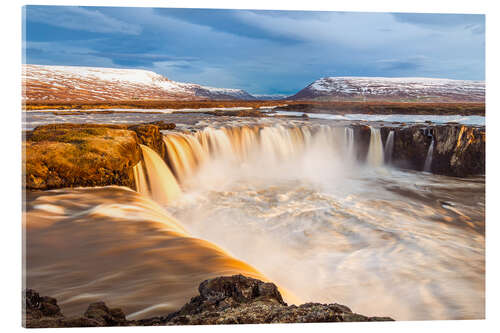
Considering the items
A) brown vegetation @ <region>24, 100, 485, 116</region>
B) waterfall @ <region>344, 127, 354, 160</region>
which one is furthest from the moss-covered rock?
waterfall @ <region>344, 127, 354, 160</region>

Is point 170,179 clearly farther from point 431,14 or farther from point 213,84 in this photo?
point 431,14

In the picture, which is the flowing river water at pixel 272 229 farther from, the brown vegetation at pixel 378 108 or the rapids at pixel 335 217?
the brown vegetation at pixel 378 108

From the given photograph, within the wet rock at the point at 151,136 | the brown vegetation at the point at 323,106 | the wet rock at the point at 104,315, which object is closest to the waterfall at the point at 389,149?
the brown vegetation at the point at 323,106

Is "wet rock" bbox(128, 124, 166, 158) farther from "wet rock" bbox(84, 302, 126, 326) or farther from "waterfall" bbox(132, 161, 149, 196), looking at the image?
"wet rock" bbox(84, 302, 126, 326)

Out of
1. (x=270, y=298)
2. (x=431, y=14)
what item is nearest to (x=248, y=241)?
(x=270, y=298)

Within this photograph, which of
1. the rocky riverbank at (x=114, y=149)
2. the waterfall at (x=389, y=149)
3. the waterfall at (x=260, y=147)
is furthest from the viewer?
the waterfall at (x=389, y=149)

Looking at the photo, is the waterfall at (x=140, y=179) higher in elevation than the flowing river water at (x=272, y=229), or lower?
higher

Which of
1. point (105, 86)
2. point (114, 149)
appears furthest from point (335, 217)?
point (105, 86)
